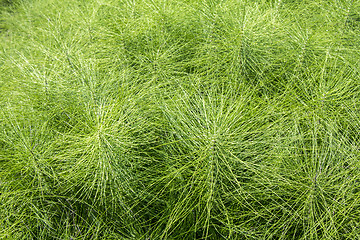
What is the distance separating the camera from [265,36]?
68.5 inches

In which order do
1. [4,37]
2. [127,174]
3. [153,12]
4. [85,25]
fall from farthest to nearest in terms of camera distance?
1. [4,37]
2. [85,25]
3. [153,12]
4. [127,174]

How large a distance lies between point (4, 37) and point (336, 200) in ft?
10.8

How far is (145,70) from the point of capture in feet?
6.03

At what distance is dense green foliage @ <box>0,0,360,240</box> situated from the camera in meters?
1.32

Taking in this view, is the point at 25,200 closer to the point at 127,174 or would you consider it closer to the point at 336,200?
the point at 127,174

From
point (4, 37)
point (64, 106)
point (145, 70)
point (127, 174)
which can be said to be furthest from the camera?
point (4, 37)

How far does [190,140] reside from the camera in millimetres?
1394

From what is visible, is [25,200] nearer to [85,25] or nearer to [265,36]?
[85,25]

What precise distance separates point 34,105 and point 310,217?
5.07ft

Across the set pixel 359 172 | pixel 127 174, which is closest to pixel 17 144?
pixel 127 174

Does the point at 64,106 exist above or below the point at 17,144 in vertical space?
above

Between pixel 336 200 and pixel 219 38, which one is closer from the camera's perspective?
pixel 336 200

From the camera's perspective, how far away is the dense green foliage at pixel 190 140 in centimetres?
132

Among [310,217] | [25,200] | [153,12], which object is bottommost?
[25,200]
